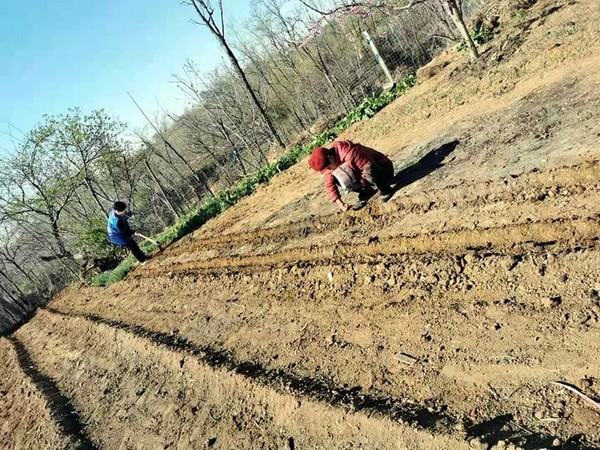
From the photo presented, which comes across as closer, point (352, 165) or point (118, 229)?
point (352, 165)

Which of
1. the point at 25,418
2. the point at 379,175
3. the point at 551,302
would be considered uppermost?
the point at 379,175

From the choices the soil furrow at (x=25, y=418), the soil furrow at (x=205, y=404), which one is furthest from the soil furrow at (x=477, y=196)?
the soil furrow at (x=25, y=418)

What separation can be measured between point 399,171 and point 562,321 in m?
4.27

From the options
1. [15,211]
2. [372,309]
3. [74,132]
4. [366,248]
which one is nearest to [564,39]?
[366,248]

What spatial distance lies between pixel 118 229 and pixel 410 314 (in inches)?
331

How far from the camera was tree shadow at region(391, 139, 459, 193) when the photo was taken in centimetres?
606

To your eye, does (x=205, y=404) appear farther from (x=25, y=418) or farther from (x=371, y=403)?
(x=25, y=418)

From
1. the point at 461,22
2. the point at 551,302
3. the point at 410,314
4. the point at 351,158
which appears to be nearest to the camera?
the point at 551,302

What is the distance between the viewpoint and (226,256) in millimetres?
8078

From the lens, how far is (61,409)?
600cm

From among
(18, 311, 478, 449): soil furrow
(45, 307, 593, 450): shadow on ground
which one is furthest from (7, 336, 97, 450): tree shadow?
(45, 307, 593, 450): shadow on ground

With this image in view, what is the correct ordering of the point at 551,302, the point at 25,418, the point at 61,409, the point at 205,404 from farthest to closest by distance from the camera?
1. the point at 25,418
2. the point at 61,409
3. the point at 205,404
4. the point at 551,302

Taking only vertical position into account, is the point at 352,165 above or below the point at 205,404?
above

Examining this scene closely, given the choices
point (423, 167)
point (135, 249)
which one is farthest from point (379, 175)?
point (135, 249)
